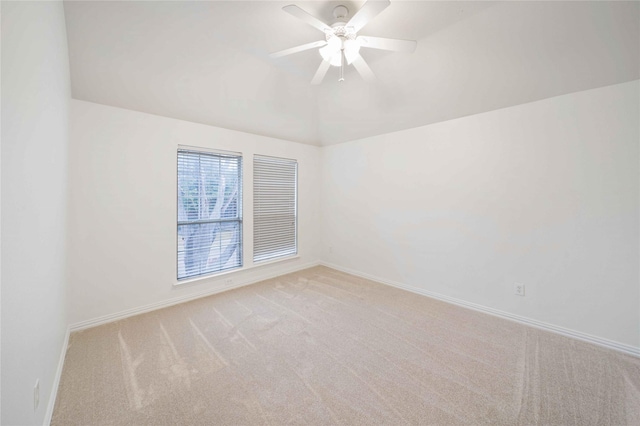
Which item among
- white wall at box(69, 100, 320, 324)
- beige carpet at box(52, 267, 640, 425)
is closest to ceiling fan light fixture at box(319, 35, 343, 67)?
white wall at box(69, 100, 320, 324)

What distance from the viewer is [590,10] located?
5.97ft

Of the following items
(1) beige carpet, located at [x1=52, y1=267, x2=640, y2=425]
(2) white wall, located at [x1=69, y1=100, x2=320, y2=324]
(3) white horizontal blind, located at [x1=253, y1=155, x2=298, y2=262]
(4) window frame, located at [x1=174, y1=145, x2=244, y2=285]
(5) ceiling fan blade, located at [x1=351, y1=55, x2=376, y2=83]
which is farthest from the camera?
(3) white horizontal blind, located at [x1=253, y1=155, x2=298, y2=262]

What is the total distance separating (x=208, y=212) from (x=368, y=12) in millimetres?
2894

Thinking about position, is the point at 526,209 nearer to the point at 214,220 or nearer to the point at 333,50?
the point at 333,50

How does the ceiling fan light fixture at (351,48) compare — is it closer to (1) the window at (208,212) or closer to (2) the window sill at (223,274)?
(1) the window at (208,212)

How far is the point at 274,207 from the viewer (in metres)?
4.18

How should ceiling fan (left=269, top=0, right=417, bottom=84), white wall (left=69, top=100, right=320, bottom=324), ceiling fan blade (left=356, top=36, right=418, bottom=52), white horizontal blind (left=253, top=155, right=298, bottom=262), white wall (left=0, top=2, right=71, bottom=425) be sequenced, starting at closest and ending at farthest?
white wall (left=0, top=2, right=71, bottom=425) < ceiling fan (left=269, top=0, right=417, bottom=84) < ceiling fan blade (left=356, top=36, right=418, bottom=52) < white wall (left=69, top=100, right=320, bottom=324) < white horizontal blind (left=253, top=155, right=298, bottom=262)

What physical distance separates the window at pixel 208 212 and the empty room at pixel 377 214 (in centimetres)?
3

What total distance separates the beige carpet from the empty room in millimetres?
19

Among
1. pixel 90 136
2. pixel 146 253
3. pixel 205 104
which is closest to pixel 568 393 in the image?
pixel 146 253

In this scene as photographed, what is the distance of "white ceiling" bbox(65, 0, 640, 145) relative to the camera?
76.4 inches

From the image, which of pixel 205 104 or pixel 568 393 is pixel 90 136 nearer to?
pixel 205 104

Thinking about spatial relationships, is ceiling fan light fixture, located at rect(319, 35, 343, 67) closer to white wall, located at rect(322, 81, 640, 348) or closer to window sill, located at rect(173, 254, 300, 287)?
white wall, located at rect(322, 81, 640, 348)

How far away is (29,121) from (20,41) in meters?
0.33
